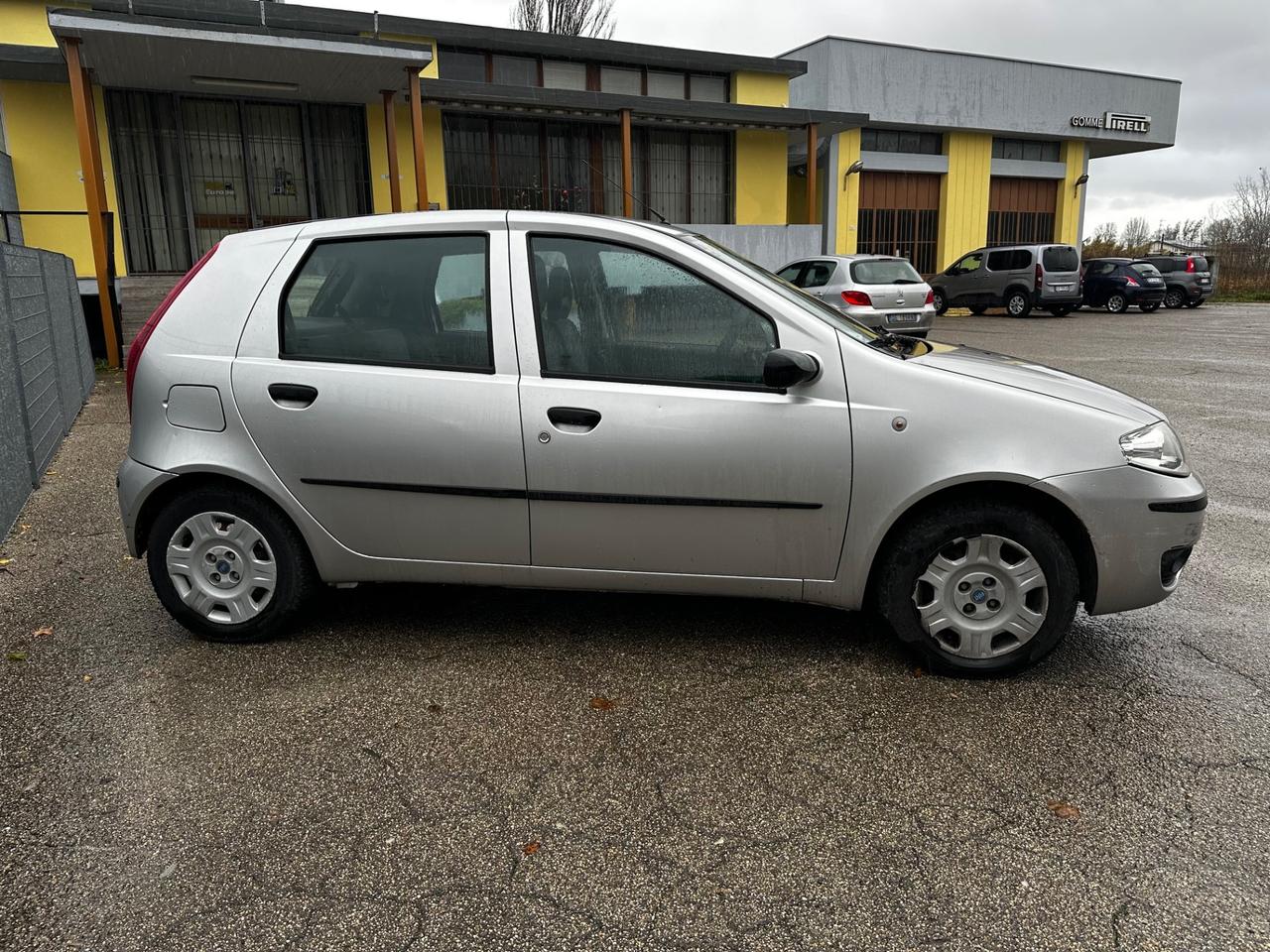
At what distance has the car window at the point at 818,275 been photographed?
A: 16125mm

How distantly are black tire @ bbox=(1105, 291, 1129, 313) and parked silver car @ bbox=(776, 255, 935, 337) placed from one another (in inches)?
541

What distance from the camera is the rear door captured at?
11.5 feet

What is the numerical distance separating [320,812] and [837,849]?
1461mm

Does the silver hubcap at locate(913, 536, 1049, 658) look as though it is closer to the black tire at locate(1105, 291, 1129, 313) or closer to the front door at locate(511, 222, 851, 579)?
the front door at locate(511, 222, 851, 579)

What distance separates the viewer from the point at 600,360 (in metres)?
3.50

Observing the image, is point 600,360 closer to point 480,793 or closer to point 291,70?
point 480,793

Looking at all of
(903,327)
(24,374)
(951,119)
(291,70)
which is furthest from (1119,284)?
(24,374)

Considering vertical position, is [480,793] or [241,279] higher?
[241,279]

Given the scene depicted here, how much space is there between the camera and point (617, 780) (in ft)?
9.37

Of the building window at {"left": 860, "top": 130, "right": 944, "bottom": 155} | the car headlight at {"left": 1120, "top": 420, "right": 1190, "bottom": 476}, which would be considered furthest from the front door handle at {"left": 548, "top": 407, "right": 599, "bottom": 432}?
the building window at {"left": 860, "top": 130, "right": 944, "bottom": 155}

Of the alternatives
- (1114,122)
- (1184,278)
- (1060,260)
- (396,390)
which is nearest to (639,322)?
(396,390)

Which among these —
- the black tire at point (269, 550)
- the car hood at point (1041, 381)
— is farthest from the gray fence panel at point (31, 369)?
the car hood at point (1041, 381)

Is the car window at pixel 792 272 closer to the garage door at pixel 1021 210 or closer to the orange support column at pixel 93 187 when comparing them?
the orange support column at pixel 93 187

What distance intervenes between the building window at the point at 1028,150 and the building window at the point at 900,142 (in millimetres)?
2645
